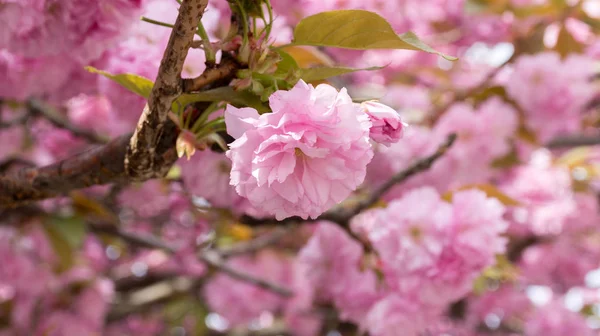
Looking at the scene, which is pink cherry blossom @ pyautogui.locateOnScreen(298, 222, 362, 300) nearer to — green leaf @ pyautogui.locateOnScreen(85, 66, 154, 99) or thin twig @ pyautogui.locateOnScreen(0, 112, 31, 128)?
green leaf @ pyautogui.locateOnScreen(85, 66, 154, 99)

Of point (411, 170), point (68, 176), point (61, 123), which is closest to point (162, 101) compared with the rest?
point (68, 176)

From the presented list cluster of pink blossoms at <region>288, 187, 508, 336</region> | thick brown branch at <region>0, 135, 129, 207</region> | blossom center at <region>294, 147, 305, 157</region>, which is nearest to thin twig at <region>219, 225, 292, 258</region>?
cluster of pink blossoms at <region>288, 187, 508, 336</region>

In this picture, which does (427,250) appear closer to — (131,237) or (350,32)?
(350,32)

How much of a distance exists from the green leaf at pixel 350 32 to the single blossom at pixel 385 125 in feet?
0.35

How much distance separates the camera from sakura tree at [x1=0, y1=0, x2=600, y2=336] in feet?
1.97

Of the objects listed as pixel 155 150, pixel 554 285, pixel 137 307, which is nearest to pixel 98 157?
pixel 155 150

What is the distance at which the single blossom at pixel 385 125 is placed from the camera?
557mm

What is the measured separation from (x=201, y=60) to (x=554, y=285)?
2073 millimetres

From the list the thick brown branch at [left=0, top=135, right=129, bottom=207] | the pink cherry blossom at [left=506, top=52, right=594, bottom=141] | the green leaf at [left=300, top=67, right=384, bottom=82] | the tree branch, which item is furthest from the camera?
the pink cherry blossom at [left=506, top=52, right=594, bottom=141]

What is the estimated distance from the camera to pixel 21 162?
1.47 m

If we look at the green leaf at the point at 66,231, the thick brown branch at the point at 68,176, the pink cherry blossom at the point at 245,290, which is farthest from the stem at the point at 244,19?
the pink cherry blossom at the point at 245,290

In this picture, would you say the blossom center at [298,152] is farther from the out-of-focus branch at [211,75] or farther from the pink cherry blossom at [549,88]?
the pink cherry blossom at [549,88]

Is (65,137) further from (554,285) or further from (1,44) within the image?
(554,285)

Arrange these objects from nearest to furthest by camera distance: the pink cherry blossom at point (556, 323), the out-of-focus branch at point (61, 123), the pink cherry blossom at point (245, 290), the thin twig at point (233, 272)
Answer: the out-of-focus branch at point (61, 123) → the thin twig at point (233, 272) → the pink cherry blossom at point (556, 323) → the pink cherry blossom at point (245, 290)
